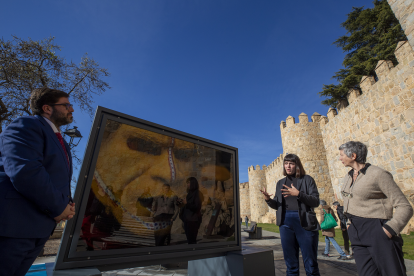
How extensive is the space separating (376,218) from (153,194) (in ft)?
7.47

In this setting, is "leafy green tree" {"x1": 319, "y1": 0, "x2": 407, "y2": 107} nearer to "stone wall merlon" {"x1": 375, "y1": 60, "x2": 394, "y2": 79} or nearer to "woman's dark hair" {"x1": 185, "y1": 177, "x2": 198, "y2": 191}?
"stone wall merlon" {"x1": 375, "y1": 60, "x2": 394, "y2": 79}

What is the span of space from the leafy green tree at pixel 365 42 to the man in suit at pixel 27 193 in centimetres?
1815

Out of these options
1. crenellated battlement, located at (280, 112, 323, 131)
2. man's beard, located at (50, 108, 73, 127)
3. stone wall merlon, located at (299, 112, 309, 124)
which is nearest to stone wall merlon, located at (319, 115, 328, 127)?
crenellated battlement, located at (280, 112, 323, 131)

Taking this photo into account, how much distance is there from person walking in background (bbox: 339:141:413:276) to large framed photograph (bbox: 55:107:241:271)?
147cm

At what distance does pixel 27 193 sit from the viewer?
4.05ft

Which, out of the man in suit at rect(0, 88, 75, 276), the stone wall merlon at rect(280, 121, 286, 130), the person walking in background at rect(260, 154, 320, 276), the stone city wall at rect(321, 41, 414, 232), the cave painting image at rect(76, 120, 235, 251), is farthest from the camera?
the stone wall merlon at rect(280, 121, 286, 130)

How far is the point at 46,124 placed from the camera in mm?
1557

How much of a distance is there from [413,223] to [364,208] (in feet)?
29.0

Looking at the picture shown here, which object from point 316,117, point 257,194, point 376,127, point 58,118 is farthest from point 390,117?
point 257,194

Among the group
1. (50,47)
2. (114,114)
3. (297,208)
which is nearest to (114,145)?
(114,114)

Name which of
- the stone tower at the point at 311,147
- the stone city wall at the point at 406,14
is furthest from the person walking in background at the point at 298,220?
the stone tower at the point at 311,147

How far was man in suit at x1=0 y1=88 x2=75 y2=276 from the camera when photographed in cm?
120

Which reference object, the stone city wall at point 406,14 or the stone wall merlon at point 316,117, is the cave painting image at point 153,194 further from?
the stone wall merlon at point 316,117

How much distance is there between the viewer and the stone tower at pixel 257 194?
27.6 meters
